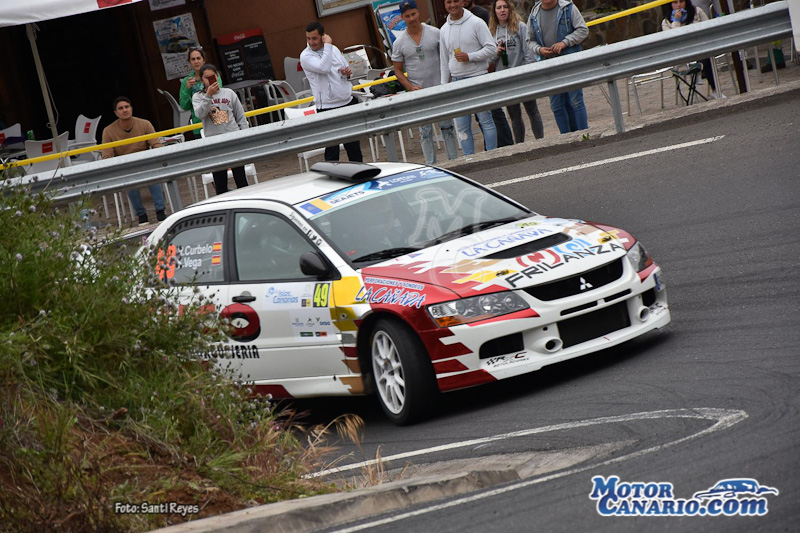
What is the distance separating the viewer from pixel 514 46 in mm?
14719

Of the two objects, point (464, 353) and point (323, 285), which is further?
point (323, 285)

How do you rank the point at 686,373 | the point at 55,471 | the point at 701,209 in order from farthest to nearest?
1. the point at 701,209
2. the point at 686,373
3. the point at 55,471

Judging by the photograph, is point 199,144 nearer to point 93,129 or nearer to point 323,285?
point 323,285

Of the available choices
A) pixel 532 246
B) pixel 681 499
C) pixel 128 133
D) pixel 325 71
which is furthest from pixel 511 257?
pixel 128 133

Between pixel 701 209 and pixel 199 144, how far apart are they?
5335mm

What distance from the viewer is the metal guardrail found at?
41.6 feet

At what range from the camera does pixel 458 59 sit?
13.8 metres

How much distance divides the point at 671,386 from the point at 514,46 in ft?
28.9

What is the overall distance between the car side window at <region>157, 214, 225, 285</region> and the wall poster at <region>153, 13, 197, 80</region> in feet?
52.4

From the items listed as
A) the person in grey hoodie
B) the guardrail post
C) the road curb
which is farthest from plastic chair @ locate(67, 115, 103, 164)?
the road curb

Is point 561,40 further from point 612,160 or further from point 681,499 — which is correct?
point 681,499

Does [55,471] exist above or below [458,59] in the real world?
below

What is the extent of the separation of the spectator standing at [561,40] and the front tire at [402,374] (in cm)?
720

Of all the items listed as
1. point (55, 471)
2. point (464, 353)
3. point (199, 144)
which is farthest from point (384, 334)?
point (199, 144)
